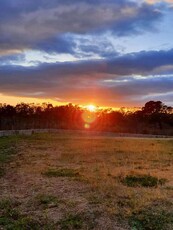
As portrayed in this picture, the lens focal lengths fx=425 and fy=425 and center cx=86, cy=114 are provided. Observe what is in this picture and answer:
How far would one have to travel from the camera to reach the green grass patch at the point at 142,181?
10.5m

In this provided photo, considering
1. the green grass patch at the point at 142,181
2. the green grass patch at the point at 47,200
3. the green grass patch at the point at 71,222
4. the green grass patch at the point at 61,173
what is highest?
the green grass patch at the point at 61,173

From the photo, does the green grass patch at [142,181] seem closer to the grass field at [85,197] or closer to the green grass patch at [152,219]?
the grass field at [85,197]

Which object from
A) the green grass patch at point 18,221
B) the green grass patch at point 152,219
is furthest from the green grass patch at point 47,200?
the green grass patch at point 152,219

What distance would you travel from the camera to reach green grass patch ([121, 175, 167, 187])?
10523 millimetres

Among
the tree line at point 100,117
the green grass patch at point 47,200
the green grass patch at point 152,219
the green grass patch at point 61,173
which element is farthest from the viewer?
the tree line at point 100,117

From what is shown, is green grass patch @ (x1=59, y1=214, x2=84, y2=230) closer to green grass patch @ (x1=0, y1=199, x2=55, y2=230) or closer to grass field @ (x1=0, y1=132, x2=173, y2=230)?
grass field @ (x1=0, y1=132, x2=173, y2=230)

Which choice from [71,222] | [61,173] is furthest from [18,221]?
[61,173]

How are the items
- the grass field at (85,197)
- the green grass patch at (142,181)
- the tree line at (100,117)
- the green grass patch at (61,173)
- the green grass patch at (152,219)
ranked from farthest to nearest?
the tree line at (100,117)
the green grass patch at (61,173)
the green grass patch at (142,181)
the grass field at (85,197)
the green grass patch at (152,219)

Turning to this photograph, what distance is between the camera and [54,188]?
1006 cm

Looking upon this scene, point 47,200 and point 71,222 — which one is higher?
point 47,200

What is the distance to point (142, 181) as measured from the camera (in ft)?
35.6

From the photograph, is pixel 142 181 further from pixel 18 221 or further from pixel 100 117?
pixel 100 117

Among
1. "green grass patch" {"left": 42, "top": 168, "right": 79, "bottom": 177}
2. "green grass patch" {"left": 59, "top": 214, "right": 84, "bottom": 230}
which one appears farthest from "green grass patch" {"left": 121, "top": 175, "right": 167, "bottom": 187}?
"green grass patch" {"left": 59, "top": 214, "right": 84, "bottom": 230}

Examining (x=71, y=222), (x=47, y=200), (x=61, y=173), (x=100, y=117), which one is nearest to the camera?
(x=71, y=222)
